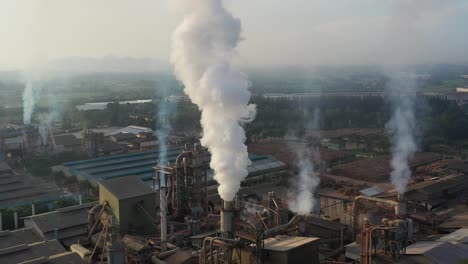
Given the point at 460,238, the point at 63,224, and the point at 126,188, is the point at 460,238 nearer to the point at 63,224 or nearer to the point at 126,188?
the point at 126,188

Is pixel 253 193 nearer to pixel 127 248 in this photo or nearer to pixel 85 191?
pixel 85 191

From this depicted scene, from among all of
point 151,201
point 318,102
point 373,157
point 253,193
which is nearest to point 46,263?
point 151,201

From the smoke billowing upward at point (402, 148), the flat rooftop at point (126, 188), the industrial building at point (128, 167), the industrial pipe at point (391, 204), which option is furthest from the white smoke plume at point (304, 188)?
the flat rooftop at point (126, 188)

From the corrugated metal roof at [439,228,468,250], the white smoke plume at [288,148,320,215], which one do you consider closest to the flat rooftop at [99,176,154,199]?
the white smoke plume at [288,148,320,215]

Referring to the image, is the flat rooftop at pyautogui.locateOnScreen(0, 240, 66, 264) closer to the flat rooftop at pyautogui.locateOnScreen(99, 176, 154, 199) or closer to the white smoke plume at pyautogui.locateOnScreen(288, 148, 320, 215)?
the flat rooftop at pyautogui.locateOnScreen(99, 176, 154, 199)

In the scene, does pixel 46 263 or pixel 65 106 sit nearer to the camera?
pixel 46 263
